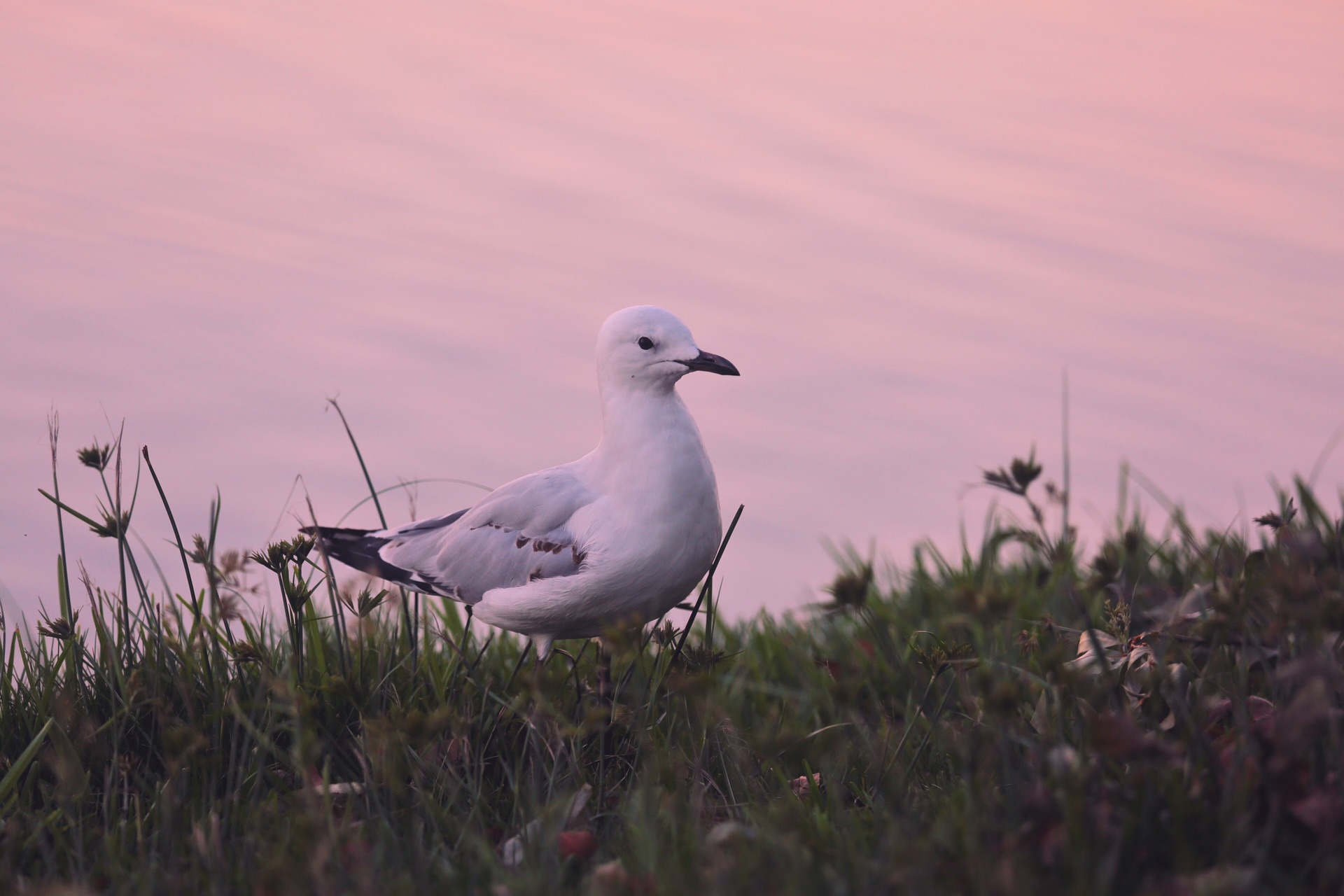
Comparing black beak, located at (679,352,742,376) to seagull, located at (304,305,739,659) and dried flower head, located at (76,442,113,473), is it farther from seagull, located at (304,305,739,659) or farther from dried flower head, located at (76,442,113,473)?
dried flower head, located at (76,442,113,473)

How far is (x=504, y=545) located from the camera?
207 inches

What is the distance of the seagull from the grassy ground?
0.77ft

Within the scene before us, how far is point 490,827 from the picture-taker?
420 cm

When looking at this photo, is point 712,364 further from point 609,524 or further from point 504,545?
point 504,545

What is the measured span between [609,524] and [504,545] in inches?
23.2

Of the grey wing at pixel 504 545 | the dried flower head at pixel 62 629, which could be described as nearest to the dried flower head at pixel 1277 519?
the grey wing at pixel 504 545

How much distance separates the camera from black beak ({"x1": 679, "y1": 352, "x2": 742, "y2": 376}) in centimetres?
496

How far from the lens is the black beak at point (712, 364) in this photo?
4.96 m

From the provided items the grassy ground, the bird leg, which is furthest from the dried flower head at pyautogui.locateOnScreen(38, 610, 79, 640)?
the bird leg

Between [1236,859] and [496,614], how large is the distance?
297cm

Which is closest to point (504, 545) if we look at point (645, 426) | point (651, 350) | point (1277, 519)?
point (645, 426)

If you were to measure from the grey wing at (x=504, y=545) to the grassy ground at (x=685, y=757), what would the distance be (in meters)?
0.22

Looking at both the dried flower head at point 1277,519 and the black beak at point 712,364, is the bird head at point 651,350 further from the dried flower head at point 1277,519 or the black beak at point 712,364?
the dried flower head at point 1277,519

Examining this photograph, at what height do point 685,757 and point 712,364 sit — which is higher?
point 712,364
